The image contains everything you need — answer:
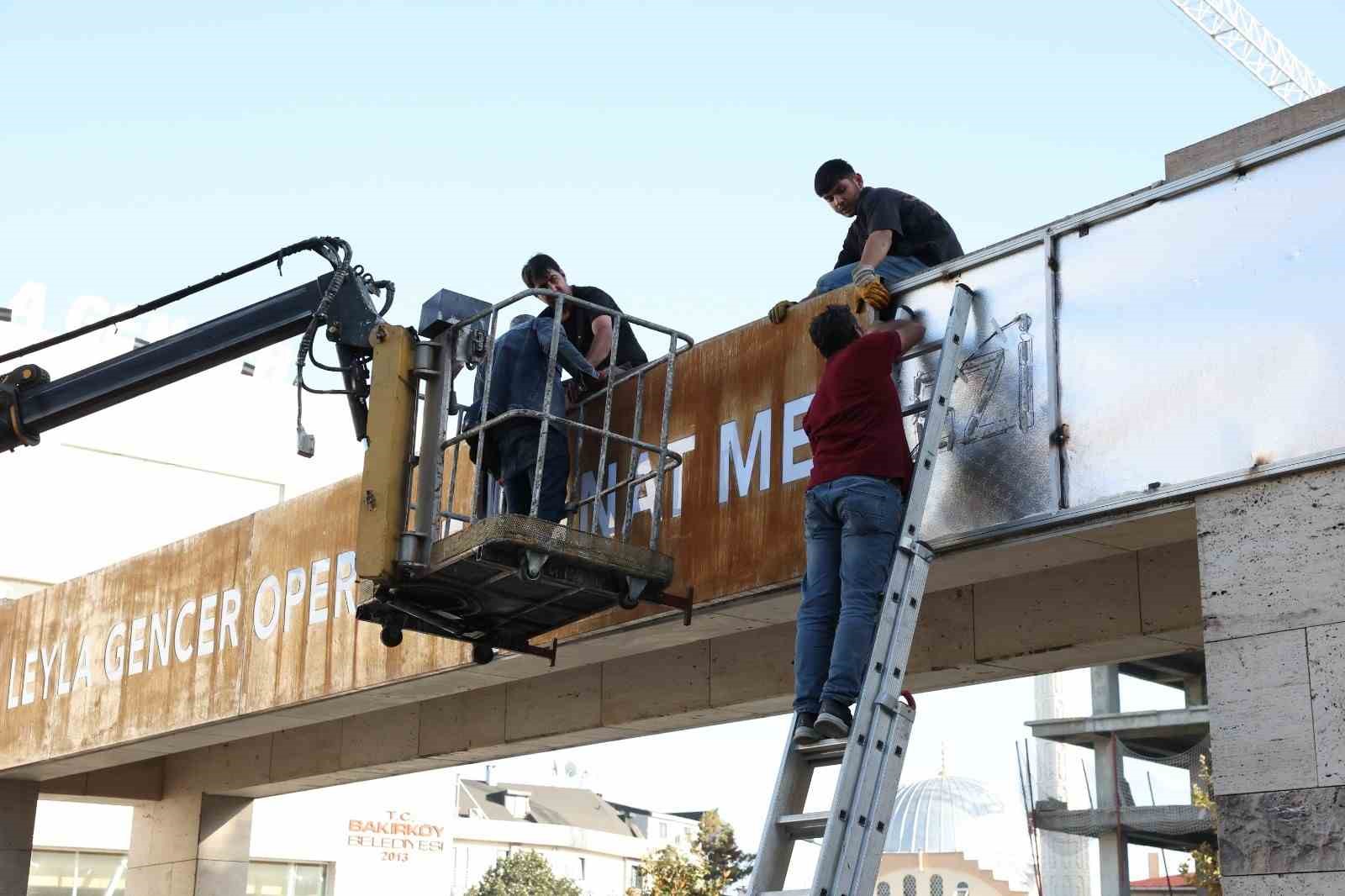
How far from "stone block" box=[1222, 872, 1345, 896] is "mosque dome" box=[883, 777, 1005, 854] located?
117m

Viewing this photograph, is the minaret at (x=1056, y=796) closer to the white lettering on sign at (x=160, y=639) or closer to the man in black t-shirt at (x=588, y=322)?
the white lettering on sign at (x=160, y=639)

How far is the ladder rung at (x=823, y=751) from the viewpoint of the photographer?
246 inches

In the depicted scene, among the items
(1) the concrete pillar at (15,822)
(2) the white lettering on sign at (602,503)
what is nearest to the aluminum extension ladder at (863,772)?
(2) the white lettering on sign at (602,503)

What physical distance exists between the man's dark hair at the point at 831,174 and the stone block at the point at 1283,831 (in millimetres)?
4113

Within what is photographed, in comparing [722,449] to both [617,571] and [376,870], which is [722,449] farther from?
[376,870]

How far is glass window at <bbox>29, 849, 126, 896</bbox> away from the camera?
3034 cm

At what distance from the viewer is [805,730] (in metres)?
6.36

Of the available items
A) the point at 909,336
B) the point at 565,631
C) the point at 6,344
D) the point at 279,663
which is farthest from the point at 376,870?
the point at 909,336

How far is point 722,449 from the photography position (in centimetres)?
927

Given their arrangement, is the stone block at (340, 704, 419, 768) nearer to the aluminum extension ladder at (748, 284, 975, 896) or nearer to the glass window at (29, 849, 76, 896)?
the aluminum extension ladder at (748, 284, 975, 896)

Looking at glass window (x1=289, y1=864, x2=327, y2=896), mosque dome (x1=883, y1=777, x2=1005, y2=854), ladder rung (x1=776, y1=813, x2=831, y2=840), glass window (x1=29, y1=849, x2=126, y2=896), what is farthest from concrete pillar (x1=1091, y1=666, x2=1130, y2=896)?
mosque dome (x1=883, y1=777, x2=1005, y2=854)

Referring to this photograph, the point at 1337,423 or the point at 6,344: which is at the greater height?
the point at 6,344

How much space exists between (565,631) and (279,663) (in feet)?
10.8

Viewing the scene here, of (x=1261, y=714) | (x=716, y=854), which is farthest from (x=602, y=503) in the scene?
(x=716, y=854)
